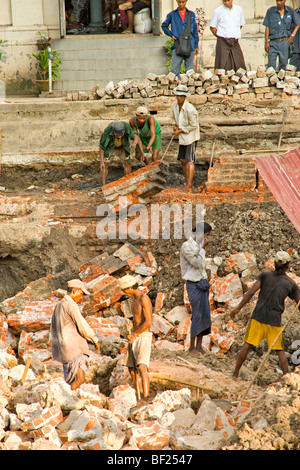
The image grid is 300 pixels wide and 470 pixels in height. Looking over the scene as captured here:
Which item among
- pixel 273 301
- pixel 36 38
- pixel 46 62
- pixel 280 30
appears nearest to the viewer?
pixel 273 301

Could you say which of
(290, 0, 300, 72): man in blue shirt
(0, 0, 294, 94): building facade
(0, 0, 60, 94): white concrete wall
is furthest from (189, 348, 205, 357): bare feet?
(0, 0, 60, 94): white concrete wall

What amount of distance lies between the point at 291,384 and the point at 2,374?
337 cm

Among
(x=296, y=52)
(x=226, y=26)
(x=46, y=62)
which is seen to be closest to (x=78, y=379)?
(x=226, y=26)

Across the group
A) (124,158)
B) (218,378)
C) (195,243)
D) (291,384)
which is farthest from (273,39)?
(291,384)

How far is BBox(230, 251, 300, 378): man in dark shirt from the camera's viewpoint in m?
7.33

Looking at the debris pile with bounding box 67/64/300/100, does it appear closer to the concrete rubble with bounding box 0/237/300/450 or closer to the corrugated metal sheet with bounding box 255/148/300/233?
the concrete rubble with bounding box 0/237/300/450

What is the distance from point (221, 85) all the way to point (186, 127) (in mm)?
2495

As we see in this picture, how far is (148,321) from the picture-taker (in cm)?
717

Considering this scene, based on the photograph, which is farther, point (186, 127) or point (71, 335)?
point (186, 127)

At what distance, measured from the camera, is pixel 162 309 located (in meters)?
10.2

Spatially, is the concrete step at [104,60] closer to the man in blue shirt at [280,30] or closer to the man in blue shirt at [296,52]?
the man in blue shirt at [280,30]

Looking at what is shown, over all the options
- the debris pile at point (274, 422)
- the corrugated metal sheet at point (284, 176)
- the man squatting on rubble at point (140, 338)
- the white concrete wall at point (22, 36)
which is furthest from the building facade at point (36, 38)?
the debris pile at point (274, 422)

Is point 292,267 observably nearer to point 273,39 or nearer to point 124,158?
point 124,158

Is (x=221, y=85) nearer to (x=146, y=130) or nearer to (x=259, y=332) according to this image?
(x=146, y=130)
